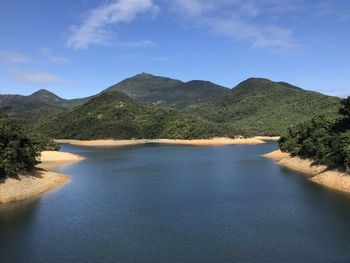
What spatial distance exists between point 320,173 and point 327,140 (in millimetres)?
7192

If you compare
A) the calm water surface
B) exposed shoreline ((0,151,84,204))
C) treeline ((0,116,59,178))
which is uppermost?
treeline ((0,116,59,178))

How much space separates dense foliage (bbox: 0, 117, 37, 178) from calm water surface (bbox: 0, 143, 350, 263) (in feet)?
20.1

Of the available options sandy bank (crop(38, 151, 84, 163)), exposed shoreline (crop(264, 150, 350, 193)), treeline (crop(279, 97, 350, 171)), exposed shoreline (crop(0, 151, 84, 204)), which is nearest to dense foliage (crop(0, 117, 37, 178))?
exposed shoreline (crop(0, 151, 84, 204))

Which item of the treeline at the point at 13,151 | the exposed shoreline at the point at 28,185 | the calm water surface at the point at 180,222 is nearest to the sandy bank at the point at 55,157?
the exposed shoreline at the point at 28,185

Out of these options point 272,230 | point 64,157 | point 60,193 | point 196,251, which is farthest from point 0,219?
point 64,157

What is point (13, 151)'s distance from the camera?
61375mm

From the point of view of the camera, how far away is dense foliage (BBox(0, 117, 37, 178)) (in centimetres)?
5841

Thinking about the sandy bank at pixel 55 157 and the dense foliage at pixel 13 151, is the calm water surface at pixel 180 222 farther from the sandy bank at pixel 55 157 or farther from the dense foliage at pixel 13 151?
the sandy bank at pixel 55 157

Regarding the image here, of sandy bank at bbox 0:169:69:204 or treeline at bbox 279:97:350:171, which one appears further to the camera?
treeline at bbox 279:97:350:171

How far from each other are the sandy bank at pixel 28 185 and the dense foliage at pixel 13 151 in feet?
4.71

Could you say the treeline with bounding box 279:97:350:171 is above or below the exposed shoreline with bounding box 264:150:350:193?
above

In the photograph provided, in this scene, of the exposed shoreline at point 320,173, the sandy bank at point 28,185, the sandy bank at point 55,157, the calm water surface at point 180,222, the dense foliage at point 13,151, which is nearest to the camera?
the calm water surface at point 180,222

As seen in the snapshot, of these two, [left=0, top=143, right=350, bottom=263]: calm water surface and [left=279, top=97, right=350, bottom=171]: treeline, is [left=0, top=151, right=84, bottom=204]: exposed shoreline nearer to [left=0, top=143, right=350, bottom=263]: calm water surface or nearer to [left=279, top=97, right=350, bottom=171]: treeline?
[left=0, top=143, right=350, bottom=263]: calm water surface

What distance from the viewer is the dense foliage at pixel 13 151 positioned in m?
58.4
